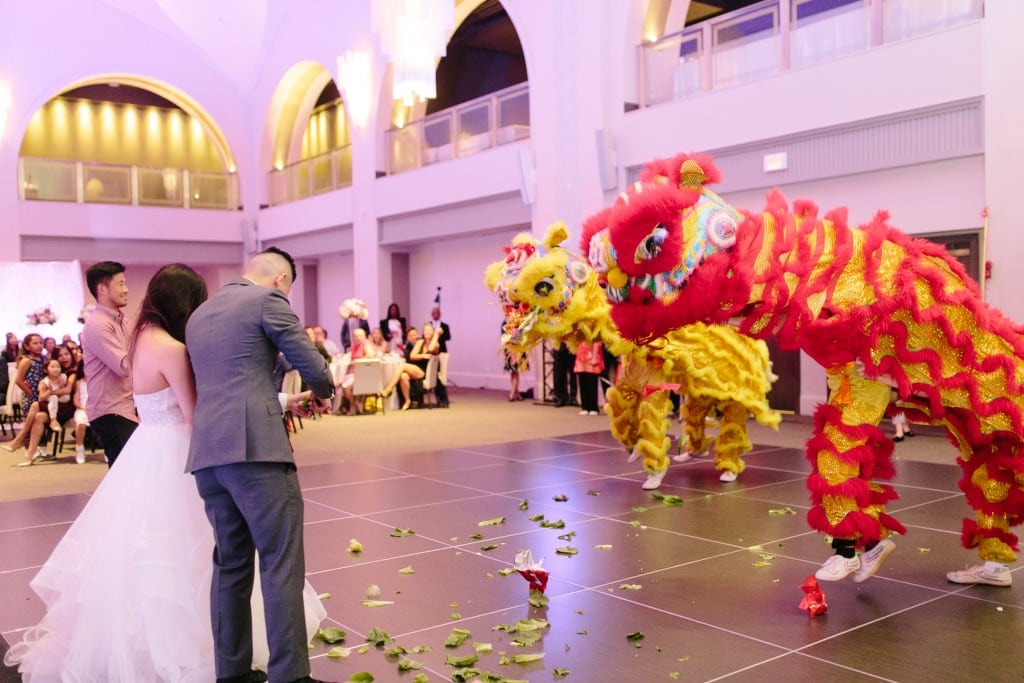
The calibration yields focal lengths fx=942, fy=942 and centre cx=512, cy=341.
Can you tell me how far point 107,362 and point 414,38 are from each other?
6418 millimetres

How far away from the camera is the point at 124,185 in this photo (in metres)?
19.8

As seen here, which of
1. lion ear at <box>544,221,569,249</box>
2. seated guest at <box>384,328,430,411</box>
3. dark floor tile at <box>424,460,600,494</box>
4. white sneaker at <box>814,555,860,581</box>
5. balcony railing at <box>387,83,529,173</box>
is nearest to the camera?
white sneaker at <box>814,555,860,581</box>

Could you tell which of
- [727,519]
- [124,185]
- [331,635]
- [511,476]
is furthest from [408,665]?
[124,185]

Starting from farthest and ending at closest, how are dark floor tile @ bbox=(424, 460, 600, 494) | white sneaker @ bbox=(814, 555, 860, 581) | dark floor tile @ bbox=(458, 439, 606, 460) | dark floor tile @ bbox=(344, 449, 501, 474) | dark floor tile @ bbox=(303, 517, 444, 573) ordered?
1. dark floor tile @ bbox=(458, 439, 606, 460)
2. dark floor tile @ bbox=(344, 449, 501, 474)
3. dark floor tile @ bbox=(424, 460, 600, 494)
4. dark floor tile @ bbox=(303, 517, 444, 573)
5. white sneaker @ bbox=(814, 555, 860, 581)

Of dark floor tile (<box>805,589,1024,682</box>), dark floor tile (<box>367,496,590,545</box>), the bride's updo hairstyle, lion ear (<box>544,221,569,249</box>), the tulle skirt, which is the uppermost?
lion ear (<box>544,221,569,249</box>)

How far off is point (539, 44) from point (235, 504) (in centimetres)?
1162

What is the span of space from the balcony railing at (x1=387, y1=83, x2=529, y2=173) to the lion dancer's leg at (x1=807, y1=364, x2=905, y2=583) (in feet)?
35.1

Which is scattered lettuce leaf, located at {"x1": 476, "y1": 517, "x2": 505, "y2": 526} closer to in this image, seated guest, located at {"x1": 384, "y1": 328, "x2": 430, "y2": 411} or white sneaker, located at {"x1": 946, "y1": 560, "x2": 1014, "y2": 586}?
white sneaker, located at {"x1": 946, "y1": 560, "x2": 1014, "y2": 586}

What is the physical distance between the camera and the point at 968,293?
422 centimetres

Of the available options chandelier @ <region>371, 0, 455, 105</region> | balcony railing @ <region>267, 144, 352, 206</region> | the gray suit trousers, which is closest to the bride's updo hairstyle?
the gray suit trousers

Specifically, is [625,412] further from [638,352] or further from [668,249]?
[668,249]

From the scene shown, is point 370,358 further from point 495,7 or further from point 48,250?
point 48,250

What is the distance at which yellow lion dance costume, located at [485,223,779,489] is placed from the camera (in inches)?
272

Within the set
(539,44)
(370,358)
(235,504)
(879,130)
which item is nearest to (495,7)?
(539,44)
